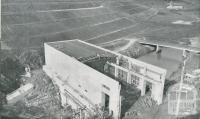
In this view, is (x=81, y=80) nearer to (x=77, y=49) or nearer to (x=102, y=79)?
(x=102, y=79)

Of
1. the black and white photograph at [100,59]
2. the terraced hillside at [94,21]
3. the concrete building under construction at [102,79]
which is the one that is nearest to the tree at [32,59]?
the black and white photograph at [100,59]

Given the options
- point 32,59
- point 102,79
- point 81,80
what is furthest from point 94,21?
point 102,79

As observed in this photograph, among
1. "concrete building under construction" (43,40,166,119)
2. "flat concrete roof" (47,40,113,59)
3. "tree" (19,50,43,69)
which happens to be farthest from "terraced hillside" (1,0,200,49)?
"concrete building under construction" (43,40,166,119)

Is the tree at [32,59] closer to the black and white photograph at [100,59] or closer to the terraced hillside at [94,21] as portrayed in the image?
the black and white photograph at [100,59]

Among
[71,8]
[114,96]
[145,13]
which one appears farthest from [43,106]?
[145,13]

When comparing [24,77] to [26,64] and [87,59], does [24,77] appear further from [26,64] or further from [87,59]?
[87,59]

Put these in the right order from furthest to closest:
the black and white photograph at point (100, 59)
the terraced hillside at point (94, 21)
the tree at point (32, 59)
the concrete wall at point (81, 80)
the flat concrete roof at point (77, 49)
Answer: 1. the terraced hillside at point (94, 21)
2. the tree at point (32, 59)
3. the flat concrete roof at point (77, 49)
4. the black and white photograph at point (100, 59)
5. the concrete wall at point (81, 80)

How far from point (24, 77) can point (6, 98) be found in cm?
92

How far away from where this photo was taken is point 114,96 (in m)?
3.31

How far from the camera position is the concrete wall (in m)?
3.36

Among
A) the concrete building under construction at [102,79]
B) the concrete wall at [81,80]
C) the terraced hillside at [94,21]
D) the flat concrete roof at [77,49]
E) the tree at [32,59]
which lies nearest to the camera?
the concrete wall at [81,80]

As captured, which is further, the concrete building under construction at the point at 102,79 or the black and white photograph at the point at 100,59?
the black and white photograph at the point at 100,59

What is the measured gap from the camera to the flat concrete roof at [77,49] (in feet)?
16.6

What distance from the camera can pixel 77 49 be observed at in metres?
5.47
